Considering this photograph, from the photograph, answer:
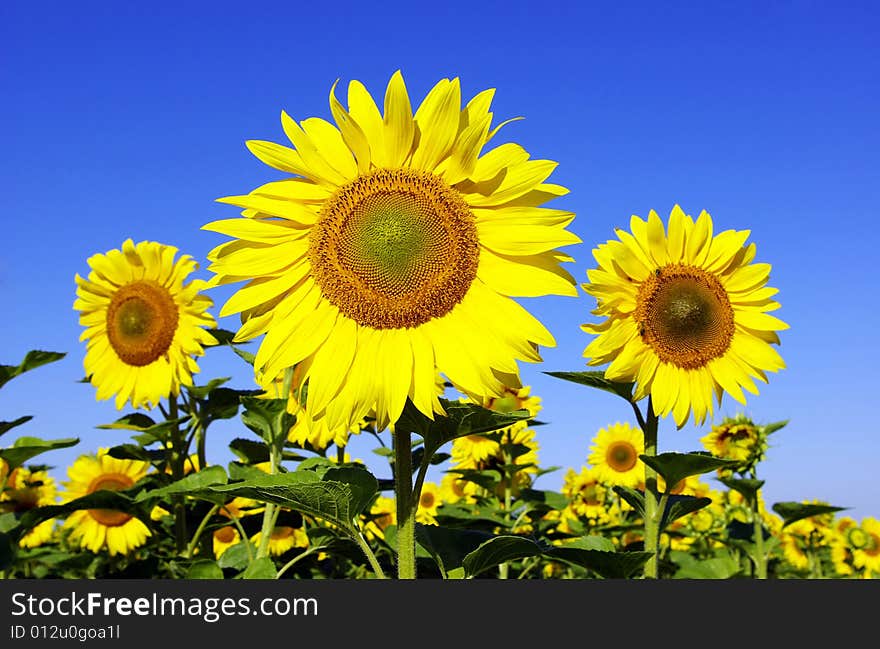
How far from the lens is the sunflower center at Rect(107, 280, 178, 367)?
583 cm

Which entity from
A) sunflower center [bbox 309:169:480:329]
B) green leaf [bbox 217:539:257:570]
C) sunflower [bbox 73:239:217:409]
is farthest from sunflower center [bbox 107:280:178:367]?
sunflower center [bbox 309:169:480:329]

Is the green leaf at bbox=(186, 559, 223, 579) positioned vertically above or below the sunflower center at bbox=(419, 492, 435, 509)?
below

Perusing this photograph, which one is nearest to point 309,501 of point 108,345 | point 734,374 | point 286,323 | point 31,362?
point 286,323

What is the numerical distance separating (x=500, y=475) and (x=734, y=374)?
3.00 meters

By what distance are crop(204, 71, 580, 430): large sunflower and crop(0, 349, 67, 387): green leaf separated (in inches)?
106

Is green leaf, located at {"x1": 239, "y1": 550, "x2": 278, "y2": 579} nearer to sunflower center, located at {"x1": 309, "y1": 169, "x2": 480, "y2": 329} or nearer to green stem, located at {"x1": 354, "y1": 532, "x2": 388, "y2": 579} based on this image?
green stem, located at {"x1": 354, "y1": 532, "x2": 388, "y2": 579}

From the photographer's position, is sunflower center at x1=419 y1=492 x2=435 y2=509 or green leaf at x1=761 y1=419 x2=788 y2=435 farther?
sunflower center at x1=419 y1=492 x2=435 y2=509

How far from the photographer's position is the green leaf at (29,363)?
16.7ft

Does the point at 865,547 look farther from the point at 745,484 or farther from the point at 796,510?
the point at 745,484

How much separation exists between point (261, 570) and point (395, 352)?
5.21 feet

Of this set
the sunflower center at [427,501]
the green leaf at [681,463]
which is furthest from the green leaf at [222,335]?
the sunflower center at [427,501]

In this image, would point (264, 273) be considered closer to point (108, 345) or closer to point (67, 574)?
point (108, 345)

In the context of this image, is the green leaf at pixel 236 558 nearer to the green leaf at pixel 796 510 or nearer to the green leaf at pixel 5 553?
the green leaf at pixel 5 553

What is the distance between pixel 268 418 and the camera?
14.7 ft
